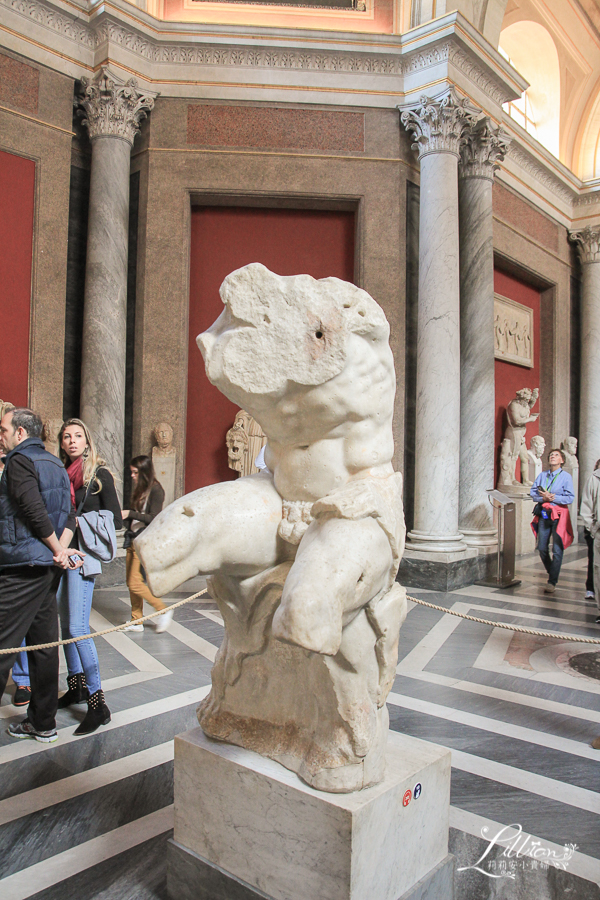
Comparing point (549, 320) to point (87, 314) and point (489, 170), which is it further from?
point (87, 314)

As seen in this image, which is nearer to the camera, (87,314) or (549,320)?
(87,314)

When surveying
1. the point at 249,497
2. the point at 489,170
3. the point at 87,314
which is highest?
the point at 489,170

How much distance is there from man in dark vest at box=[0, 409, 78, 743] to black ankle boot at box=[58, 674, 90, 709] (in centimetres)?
35

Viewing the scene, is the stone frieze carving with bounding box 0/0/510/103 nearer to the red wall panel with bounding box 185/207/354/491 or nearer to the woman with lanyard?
the red wall panel with bounding box 185/207/354/491

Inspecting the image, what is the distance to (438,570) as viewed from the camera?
285 inches

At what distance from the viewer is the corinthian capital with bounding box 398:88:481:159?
7.48 metres

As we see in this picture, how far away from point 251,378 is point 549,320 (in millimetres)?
11652

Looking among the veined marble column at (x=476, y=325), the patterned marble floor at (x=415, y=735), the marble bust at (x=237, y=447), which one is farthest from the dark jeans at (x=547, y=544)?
the marble bust at (x=237, y=447)

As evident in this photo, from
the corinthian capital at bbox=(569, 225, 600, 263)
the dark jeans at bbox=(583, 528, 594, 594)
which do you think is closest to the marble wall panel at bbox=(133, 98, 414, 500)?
the dark jeans at bbox=(583, 528, 594, 594)

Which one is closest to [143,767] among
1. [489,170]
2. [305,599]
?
[305,599]

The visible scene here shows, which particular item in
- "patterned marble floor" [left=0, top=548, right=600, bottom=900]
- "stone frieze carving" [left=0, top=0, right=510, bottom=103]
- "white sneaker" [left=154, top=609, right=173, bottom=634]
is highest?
"stone frieze carving" [left=0, top=0, right=510, bottom=103]

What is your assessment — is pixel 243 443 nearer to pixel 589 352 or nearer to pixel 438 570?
pixel 438 570

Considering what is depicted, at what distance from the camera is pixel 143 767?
2.98m

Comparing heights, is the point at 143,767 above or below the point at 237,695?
below
